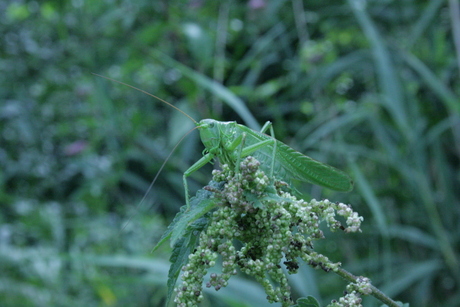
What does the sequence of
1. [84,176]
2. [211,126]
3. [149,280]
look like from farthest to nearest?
[84,176]
[149,280]
[211,126]

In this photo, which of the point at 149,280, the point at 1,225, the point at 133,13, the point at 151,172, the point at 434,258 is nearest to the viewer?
the point at 149,280

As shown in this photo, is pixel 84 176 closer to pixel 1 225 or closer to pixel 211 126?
pixel 1 225

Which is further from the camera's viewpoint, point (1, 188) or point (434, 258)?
point (1, 188)

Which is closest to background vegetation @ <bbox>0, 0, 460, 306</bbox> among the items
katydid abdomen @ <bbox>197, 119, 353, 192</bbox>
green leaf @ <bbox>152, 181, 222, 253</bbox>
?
katydid abdomen @ <bbox>197, 119, 353, 192</bbox>

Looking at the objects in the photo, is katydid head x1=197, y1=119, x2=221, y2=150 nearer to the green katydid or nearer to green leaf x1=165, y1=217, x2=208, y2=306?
the green katydid

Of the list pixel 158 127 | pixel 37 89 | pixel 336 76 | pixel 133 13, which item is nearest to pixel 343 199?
pixel 336 76

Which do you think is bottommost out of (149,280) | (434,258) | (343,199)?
(149,280)
